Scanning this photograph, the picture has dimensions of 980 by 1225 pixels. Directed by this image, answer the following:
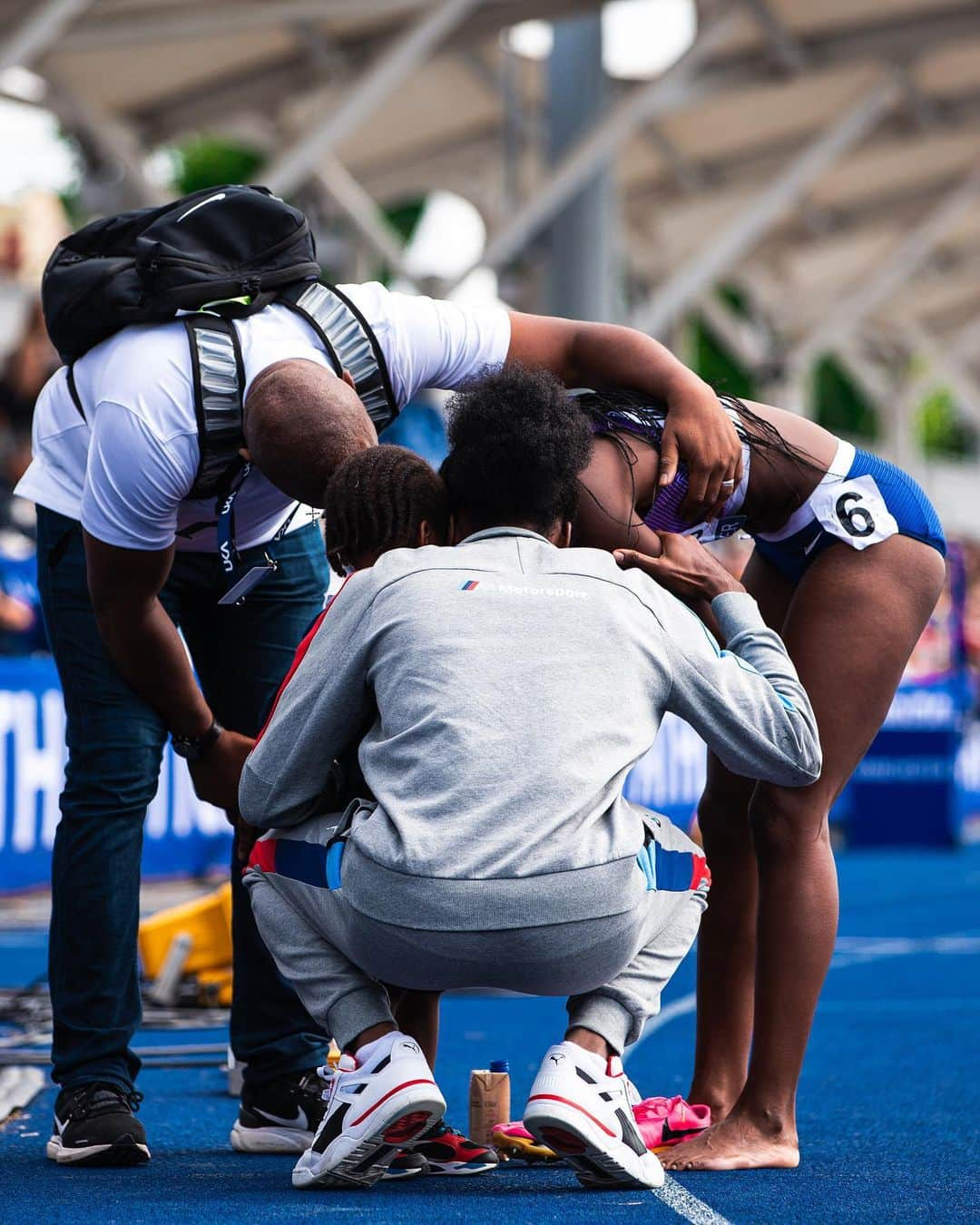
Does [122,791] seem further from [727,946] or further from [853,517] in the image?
[853,517]

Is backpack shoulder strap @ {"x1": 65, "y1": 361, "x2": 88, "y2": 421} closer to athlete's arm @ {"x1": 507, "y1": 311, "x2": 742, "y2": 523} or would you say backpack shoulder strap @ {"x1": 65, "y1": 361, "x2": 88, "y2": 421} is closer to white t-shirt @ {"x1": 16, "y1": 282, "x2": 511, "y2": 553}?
white t-shirt @ {"x1": 16, "y1": 282, "x2": 511, "y2": 553}

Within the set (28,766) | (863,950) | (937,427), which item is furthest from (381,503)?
(937,427)

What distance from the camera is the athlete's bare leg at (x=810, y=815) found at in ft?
10.9

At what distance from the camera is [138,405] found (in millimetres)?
3176

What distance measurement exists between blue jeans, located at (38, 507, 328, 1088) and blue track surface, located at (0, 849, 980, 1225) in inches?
9.1

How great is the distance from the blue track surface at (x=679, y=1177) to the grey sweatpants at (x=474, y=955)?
0.95 ft

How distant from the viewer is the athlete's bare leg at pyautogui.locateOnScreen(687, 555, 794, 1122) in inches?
143

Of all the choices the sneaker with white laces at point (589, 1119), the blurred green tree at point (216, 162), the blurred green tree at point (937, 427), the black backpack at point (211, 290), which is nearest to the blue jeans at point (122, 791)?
the black backpack at point (211, 290)

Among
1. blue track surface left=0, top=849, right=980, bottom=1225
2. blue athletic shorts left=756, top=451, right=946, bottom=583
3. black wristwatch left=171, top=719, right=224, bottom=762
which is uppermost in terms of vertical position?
blue athletic shorts left=756, top=451, right=946, bottom=583

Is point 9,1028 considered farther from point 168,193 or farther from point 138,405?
point 168,193

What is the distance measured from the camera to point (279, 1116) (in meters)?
3.62

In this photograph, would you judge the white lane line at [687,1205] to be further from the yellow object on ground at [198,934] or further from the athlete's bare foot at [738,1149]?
the yellow object on ground at [198,934]

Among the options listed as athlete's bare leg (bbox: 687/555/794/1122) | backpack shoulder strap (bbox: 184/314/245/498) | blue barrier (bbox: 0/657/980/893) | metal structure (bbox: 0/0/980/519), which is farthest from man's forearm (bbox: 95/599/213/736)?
metal structure (bbox: 0/0/980/519)

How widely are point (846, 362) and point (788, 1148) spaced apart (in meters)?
22.8
